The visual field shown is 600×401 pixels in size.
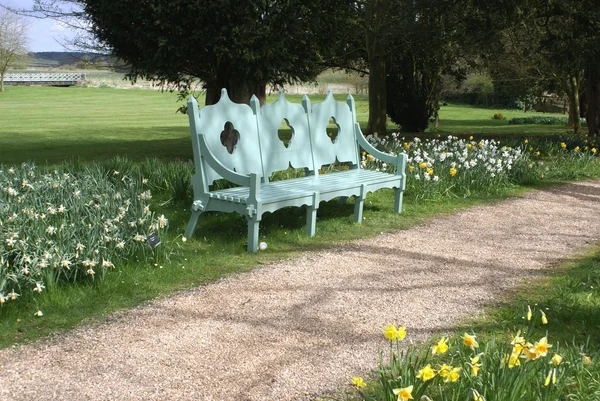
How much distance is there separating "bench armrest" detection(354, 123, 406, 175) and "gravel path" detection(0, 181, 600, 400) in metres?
1.19

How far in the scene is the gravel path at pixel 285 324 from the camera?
3334 mm

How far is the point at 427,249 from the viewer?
20.3 feet

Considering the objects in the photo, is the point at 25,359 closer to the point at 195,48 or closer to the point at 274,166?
the point at 274,166

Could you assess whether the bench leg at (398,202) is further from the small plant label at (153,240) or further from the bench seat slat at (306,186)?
the small plant label at (153,240)

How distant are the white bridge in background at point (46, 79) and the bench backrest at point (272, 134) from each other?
6042cm

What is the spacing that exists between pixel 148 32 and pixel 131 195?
3597 millimetres

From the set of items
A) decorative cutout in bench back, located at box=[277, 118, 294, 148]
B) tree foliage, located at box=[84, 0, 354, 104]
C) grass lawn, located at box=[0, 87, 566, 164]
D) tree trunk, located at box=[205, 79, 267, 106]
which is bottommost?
grass lawn, located at box=[0, 87, 566, 164]

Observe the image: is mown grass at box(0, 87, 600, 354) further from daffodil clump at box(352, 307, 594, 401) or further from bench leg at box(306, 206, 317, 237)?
daffodil clump at box(352, 307, 594, 401)

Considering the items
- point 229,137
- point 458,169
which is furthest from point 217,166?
A: point 229,137

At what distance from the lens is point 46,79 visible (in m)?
68.4

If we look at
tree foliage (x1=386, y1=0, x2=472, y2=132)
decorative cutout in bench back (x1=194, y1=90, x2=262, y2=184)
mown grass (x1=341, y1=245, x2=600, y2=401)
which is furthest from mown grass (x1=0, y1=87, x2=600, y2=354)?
tree foliage (x1=386, y1=0, x2=472, y2=132)

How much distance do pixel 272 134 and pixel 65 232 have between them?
101 inches

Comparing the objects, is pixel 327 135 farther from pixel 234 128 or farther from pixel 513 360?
pixel 513 360

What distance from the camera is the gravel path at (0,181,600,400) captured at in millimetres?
3334
